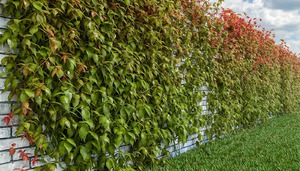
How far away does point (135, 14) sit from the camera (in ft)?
11.1

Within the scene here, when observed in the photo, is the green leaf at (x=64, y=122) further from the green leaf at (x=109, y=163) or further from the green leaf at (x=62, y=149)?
the green leaf at (x=109, y=163)

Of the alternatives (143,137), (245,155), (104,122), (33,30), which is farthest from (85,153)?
(245,155)

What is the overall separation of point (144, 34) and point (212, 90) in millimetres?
2265

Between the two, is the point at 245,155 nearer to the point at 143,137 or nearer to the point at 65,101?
the point at 143,137

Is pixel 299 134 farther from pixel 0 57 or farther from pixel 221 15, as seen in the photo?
pixel 0 57

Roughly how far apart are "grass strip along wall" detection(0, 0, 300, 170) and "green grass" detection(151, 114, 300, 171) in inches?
11.8

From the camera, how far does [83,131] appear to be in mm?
2574

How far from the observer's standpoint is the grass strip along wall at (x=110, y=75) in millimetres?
2332

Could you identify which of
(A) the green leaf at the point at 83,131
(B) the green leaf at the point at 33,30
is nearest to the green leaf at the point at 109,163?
(A) the green leaf at the point at 83,131

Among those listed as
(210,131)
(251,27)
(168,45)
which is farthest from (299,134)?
(168,45)

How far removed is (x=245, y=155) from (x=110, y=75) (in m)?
2.36

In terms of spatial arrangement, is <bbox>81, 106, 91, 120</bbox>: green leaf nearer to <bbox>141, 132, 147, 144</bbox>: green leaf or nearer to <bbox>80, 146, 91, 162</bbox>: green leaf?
<bbox>80, 146, 91, 162</bbox>: green leaf

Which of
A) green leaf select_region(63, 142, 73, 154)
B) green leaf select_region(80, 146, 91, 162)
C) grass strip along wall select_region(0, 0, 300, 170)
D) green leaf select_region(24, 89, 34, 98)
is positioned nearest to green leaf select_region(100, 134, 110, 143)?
grass strip along wall select_region(0, 0, 300, 170)

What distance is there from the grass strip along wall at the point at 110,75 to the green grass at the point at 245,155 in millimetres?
301
